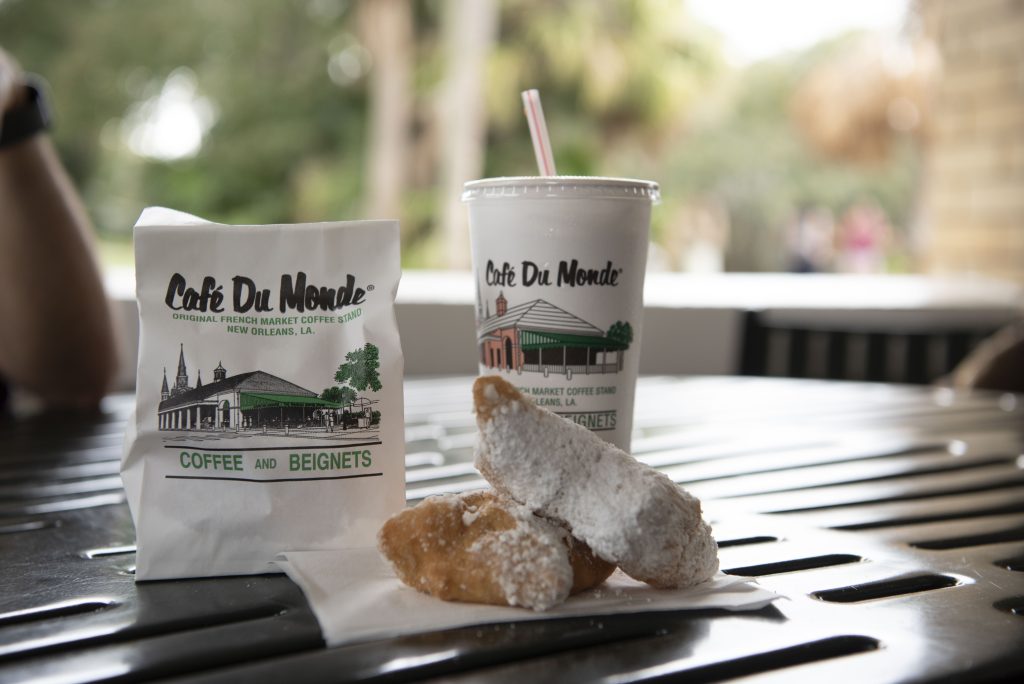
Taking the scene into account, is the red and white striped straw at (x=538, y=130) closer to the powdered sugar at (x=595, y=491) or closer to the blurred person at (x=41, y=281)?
the powdered sugar at (x=595, y=491)

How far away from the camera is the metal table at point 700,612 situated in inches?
19.4

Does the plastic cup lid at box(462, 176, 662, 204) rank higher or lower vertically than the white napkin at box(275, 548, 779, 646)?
higher

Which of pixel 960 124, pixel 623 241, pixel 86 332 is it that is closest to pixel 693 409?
pixel 623 241

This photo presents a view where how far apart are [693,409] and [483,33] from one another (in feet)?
33.6

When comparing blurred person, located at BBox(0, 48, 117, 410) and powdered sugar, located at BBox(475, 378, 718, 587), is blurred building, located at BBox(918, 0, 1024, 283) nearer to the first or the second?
blurred person, located at BBox(0, 48, 117, 410)

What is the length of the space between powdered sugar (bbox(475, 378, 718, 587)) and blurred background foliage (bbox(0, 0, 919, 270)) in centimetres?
1250

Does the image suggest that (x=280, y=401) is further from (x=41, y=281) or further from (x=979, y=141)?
(x=979, y=141)

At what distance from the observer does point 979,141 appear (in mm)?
4312

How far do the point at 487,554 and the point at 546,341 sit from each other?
24cm

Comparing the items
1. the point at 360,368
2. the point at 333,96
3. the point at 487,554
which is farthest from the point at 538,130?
the point at 333,96

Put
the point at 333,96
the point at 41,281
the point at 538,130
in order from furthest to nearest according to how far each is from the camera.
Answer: the point at 333,96 < the point at 41,281 < the point at 538,130

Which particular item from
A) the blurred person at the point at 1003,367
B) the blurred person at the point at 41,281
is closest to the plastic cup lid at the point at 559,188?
the blurred person at the point at 41,281

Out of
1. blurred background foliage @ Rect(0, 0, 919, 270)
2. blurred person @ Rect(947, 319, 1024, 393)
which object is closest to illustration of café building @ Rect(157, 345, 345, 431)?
blurred person @ Rect(947, 319, 1024, 393)

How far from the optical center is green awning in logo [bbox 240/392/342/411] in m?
0.66
